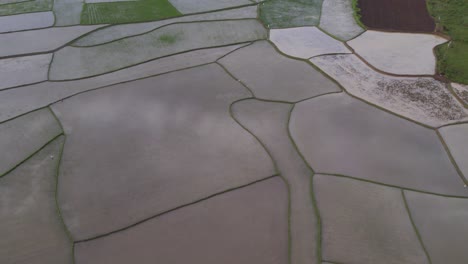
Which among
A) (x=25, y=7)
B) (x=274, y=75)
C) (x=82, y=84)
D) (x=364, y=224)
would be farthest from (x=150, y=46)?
(x=364, y=224)

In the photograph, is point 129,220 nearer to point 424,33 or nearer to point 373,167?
point 373,167

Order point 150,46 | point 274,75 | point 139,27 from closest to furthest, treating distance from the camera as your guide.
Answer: point 274,75 < point 150,46 < point 139,27

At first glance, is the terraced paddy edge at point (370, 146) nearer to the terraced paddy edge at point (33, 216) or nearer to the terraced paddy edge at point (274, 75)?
the terraced paddy edge at point (274, 75)

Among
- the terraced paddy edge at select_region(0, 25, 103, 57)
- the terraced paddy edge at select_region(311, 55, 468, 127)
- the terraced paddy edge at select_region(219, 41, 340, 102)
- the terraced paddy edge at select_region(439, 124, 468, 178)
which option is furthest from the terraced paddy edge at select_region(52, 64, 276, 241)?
the terraced paddy edge at select_region(439, 124, 468, 178)

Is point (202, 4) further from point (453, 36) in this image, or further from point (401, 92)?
point (453, 36)

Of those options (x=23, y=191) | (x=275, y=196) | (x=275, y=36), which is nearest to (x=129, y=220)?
(x=23, y=191)
